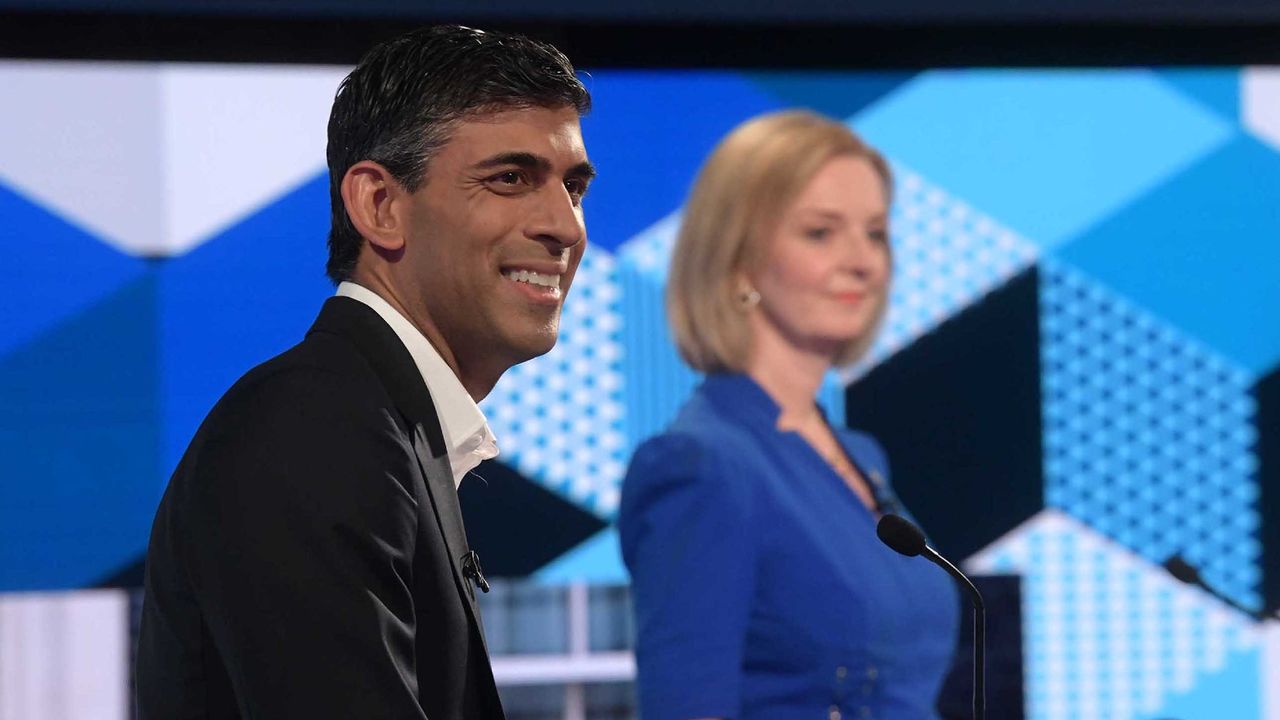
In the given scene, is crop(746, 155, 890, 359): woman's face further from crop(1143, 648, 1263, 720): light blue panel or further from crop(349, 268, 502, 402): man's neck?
crop(349, 268, 502, 402): man's neck

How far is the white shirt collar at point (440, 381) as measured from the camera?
1.24 m

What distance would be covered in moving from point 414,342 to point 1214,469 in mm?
2827

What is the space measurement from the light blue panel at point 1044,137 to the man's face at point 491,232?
2.37 m

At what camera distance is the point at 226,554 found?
970 mm

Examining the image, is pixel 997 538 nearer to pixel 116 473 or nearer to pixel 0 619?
pixel 116 473

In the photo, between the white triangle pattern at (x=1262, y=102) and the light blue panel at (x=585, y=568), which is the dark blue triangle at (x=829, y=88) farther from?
the light blue panel at (x=585, y=568)

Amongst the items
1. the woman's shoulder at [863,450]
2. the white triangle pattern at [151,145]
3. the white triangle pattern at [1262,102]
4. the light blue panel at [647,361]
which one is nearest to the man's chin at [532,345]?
the woman's shoulder at [863,450]

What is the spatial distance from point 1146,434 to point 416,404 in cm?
278

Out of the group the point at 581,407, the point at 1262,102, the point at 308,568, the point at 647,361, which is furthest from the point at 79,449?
the point at 1262,102

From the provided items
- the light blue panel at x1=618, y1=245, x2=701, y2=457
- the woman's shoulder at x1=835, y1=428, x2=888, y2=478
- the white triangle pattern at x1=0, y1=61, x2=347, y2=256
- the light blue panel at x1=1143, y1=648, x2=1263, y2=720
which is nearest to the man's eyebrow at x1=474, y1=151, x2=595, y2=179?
the woman's shoulder at x1=835, y1=428, x2=888, y2=478

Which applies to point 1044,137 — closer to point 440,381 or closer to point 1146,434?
point 1146,434

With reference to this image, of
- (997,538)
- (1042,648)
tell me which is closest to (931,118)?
(997,538)

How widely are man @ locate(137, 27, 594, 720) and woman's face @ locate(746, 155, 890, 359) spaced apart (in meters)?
1.97

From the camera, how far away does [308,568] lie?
959mm
